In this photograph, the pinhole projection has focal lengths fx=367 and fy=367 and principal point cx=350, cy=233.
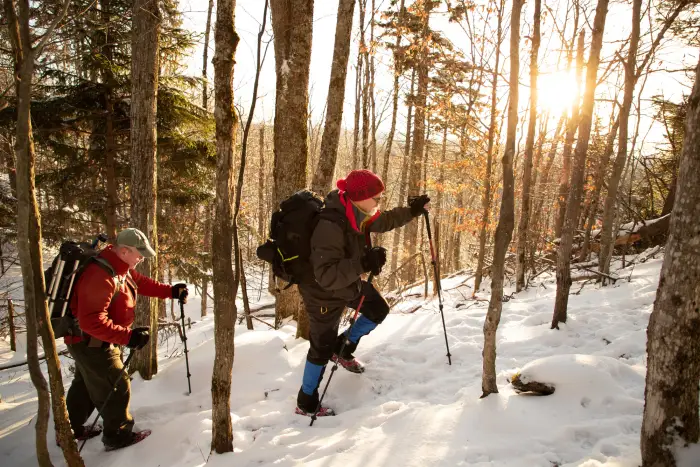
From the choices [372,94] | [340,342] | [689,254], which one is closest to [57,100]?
[340,342]

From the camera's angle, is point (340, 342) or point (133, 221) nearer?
point (340, 342)

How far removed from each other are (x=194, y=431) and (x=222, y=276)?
1832 mm

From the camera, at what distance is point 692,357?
1995mm

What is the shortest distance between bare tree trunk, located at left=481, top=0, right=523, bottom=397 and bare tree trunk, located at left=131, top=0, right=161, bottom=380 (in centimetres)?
434

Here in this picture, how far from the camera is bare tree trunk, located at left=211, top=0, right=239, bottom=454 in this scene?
2.59 m

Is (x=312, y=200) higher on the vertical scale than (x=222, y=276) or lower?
higher

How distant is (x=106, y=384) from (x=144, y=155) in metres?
3.12

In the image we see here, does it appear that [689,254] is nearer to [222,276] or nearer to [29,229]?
[222,276]

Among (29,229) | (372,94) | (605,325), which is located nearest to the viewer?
(29,229)

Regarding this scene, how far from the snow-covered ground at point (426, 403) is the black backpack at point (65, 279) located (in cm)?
134

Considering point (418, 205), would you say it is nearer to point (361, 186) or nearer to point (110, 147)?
point (361, 186)

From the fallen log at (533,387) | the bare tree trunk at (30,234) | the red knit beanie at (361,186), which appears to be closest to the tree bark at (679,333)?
the fallen log at (533,387)

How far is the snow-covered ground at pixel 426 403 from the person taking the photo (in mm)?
2646

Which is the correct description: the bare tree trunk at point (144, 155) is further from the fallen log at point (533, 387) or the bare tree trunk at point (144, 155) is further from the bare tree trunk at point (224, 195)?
the fallen log at point (533, 387)
